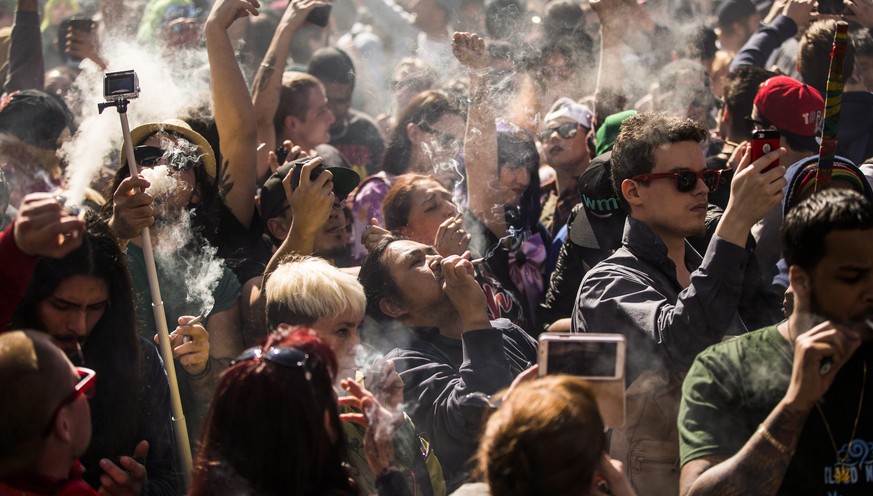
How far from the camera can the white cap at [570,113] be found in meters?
4.99

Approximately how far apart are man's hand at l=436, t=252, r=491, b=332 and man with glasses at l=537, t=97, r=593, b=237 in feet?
5.76

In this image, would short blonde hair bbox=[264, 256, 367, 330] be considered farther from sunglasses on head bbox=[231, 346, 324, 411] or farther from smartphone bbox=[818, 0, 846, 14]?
smartphone bbox=[818, 0, 846, 14]

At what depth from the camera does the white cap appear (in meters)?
4.99

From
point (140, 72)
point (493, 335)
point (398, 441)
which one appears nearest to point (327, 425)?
point (398, 441)

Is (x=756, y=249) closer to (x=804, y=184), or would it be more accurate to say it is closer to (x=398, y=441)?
(x=804, y=184)

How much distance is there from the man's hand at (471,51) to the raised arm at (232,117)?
3.22 feet

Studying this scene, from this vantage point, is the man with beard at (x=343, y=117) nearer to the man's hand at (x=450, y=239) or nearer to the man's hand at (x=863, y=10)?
the man's hand at (x=450, y=239)

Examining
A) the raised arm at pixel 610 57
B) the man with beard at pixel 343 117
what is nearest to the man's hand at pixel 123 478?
the raised arm at pixel 610 57

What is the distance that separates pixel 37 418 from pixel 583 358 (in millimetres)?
1234

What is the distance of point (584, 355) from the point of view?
229cm

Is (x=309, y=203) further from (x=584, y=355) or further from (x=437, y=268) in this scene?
(x=584, y=355)

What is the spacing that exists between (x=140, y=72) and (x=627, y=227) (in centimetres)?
291

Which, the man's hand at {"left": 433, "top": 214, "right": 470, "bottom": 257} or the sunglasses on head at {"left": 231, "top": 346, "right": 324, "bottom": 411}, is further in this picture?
the man's hand at {"left": 433, "top": 214, "right": 470, "bottom": 257}

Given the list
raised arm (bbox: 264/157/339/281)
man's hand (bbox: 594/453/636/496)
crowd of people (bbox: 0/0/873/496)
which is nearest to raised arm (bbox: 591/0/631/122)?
crowd of people (bbox: 0/0/873/496)
